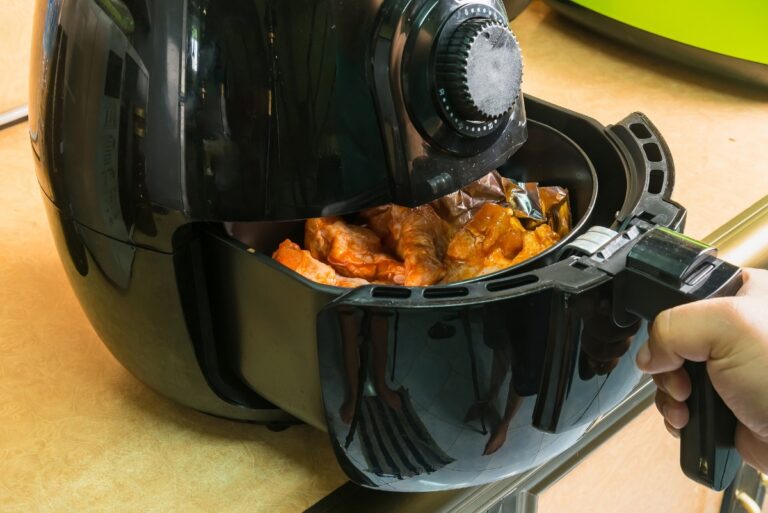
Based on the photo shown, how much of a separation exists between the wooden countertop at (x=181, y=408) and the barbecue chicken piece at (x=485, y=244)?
0.15m

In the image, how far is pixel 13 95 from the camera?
93 cm

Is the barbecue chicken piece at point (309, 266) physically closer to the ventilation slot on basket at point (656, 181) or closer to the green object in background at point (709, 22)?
the ventilation slot on basket at point (656, 181)

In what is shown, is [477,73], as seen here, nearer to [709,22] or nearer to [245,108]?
[245,108]

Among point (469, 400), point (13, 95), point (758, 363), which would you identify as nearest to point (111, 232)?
point (469, 400)

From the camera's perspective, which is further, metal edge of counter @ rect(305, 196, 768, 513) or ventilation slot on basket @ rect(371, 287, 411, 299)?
metal edge of counter @ rect(305, 196, 768, 513)

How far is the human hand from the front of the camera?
1.41ft

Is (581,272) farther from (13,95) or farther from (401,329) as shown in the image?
(13,95)

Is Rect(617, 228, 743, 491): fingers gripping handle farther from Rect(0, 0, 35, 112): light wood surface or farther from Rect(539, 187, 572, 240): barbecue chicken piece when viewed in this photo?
Rect(0, 0, 35, 112): light wood surface

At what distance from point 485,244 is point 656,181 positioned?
0.10 meters

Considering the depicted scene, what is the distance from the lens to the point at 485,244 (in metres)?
0.56

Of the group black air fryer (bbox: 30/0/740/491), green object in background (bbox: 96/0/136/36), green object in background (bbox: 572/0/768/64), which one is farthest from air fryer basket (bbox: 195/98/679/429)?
green object in background (bbox: 572/0/768/64)

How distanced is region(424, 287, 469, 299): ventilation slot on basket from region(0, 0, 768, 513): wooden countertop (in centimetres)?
18

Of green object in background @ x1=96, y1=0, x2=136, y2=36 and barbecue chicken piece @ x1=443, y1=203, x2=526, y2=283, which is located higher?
green object in background @ x1=96, y1=0, x2=136, y2=36

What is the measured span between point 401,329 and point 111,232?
0.57 ft
